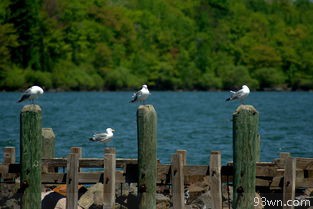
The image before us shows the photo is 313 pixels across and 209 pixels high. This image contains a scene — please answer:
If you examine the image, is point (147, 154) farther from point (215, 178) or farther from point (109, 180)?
point (215, 178)

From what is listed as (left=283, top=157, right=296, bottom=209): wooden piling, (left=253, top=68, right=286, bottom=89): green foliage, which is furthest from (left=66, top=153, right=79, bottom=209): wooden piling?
(left=253, top=68, right=286, bottom=89): green foliage

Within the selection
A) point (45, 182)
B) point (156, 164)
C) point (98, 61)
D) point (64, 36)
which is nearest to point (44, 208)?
point (45, 182)

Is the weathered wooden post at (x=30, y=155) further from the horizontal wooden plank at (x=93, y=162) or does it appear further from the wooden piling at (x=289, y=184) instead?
the wooden piling at (x=289, y=184)

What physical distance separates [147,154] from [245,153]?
1582 mm

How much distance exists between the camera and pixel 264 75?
189375 millimetres

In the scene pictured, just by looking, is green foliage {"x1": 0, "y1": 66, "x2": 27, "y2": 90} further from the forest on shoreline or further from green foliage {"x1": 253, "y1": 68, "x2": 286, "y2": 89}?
green foliage {"x1": 253, "y1": 68, "x2": 286, "y2": 89}

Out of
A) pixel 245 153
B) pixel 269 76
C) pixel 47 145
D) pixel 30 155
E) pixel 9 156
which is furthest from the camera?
pixel 269 76

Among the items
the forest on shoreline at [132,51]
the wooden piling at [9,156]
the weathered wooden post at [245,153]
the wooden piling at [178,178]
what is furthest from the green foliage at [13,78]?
the weathered wooden post at [245,153]

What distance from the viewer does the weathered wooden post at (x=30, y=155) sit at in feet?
53.0

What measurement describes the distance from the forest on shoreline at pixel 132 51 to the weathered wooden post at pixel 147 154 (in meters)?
127

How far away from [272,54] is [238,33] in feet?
27.7

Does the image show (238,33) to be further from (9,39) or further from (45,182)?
(45,182)

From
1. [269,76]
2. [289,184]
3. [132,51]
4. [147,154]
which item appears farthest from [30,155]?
[269,76]

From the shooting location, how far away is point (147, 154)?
643 inches
